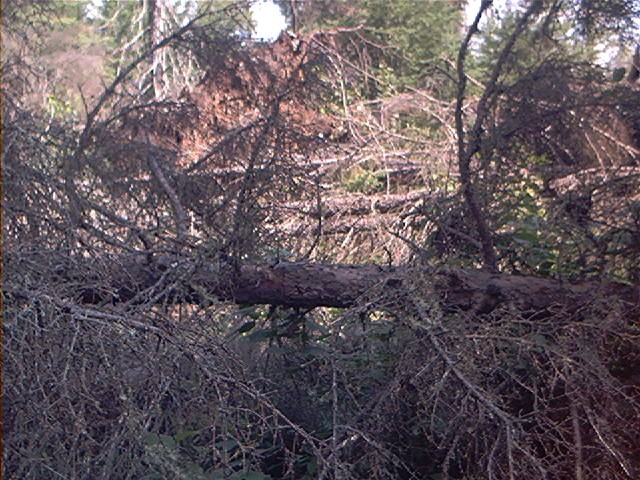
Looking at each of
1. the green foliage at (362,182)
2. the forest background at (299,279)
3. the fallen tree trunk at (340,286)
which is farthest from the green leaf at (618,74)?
the green foliage at (362,182)

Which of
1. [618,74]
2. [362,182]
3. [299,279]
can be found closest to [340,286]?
[299,279]

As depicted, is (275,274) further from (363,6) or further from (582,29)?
(363,6)

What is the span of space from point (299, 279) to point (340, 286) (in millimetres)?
220

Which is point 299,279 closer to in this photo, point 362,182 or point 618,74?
point 618,74

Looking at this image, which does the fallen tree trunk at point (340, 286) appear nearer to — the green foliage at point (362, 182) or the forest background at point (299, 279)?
the forest background at point (299, 279)

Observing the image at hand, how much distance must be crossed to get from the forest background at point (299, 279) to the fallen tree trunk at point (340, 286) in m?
0.01

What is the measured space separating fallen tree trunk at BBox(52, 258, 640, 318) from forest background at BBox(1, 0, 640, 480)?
0.01 m

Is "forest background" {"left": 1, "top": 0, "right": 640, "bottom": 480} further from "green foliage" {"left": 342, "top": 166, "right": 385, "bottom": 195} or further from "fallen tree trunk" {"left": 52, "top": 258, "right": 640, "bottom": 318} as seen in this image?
"green foliage" {"left": 342, "top": 166, "right": 385, "bottom": 195}

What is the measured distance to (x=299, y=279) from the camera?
423 centimetres

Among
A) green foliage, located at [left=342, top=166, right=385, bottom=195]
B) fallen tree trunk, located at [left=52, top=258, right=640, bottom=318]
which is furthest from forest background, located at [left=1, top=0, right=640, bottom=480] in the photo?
green foliage, located at [left=342, top=166, right=385, bottom=195]

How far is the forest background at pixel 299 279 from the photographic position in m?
2.84

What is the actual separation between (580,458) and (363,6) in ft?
30.3

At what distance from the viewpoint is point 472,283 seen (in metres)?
4.23

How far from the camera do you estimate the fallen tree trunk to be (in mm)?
3996
